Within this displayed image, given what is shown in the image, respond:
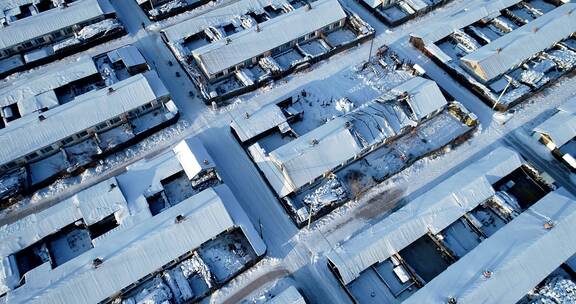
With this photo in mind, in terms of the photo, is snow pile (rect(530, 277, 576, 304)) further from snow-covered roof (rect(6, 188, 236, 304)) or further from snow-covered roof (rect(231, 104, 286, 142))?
snow-covered roof (rect(231, 104, 286, 142))

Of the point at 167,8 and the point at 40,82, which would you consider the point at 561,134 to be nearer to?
the point at 167,8

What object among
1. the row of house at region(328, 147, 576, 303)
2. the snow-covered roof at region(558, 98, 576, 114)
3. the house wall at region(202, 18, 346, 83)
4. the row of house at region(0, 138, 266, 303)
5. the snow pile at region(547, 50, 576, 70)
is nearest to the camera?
the row of house at region(328, 147, 576, 303)

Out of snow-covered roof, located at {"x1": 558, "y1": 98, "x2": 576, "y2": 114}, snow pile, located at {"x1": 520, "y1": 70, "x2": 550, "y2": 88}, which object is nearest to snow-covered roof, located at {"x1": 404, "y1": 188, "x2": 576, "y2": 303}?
snow-covered roof, located at {"x1": 558, "y1": 98, "x2": 576, "y2": 114}

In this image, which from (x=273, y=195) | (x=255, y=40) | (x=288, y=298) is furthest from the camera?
(x=255, y=40)

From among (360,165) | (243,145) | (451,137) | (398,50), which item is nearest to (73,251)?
(243,145)

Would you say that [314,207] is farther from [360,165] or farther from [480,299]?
[480,299]

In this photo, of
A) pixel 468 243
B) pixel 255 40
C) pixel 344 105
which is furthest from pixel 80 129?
pixel 468 243

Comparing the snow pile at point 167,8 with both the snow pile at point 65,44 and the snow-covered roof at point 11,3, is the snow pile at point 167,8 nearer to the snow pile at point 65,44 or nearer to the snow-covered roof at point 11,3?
the snow pile at point 65,44
